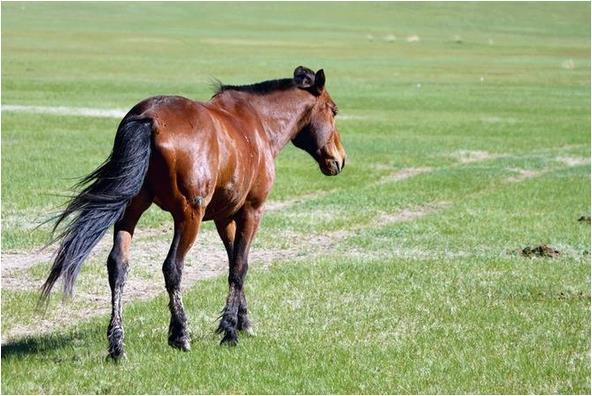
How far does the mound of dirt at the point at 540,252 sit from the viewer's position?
1577cm

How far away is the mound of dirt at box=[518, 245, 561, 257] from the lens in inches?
621

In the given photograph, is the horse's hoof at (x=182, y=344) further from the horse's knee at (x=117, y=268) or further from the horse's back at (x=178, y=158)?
the horse's back at (x=178, y=158)

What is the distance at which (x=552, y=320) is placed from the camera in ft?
37.2

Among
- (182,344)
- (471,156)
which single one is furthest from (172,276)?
(471,156)

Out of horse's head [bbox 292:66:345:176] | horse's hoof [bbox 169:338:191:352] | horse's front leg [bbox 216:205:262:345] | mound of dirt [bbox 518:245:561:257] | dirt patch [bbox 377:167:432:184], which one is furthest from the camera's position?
dirt patch [bbox 377:167:432:184]

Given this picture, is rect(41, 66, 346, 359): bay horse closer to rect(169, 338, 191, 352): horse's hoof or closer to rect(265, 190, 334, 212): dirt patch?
rect(169, 338, 191, 352): horse's hoof

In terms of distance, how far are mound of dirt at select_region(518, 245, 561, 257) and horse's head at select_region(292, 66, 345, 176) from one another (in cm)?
532

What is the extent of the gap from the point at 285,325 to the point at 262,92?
2337 mm

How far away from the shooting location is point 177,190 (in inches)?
361

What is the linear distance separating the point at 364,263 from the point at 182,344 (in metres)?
5.45

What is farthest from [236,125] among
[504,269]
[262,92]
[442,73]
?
[442,73]

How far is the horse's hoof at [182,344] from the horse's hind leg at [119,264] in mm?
602

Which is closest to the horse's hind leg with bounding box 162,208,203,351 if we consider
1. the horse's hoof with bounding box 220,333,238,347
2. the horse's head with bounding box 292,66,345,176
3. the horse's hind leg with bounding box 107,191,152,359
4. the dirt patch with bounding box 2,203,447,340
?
the horse's hind leg with bounding box 107,191,152,359

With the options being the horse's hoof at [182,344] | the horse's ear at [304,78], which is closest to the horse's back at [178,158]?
the horse's hoof at [182,344]
